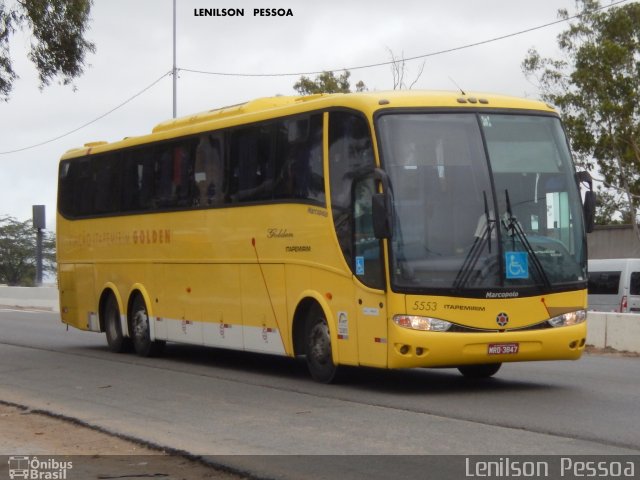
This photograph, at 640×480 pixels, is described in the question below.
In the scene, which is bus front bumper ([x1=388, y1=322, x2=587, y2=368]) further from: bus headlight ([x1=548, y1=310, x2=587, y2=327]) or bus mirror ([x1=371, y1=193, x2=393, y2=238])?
bus mirror ([x1=371, y1=193, x2=393, y2=238])

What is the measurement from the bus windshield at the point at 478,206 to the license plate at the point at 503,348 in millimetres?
616

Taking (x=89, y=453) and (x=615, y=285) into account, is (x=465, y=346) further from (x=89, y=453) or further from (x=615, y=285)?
(x=615, y=285)

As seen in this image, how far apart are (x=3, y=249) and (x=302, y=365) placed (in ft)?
177

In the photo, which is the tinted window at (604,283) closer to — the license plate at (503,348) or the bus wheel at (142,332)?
the bus wheel at (142,332)

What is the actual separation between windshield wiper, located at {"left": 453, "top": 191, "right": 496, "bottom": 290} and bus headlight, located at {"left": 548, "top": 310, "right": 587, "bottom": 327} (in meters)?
1.16

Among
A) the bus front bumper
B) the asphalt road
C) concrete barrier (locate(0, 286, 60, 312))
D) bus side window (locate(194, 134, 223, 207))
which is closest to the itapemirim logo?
the asphalt road

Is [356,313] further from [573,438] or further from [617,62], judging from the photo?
[617,62]

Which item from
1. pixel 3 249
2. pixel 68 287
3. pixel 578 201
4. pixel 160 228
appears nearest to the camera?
pixel 578 201

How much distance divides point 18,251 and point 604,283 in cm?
4426

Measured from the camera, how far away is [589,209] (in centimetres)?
1371

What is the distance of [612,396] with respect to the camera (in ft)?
42.4

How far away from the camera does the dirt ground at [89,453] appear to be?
29.6 feet

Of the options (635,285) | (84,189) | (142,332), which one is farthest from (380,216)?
(635,285)

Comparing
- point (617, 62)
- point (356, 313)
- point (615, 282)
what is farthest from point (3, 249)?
point (356, 313)
